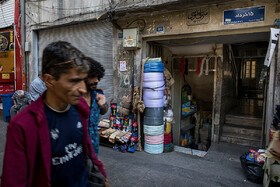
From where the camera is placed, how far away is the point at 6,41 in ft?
30.0

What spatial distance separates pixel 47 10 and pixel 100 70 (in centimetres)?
611

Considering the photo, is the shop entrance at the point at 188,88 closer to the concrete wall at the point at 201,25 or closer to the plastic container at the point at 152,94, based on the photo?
the concrete wall at the point at 201,25

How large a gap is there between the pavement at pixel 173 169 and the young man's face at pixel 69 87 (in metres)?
2.83

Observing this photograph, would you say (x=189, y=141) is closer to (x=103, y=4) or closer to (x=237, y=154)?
(x=237, y=154)

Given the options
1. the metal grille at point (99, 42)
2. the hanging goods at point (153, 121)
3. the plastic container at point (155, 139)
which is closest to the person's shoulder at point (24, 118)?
the hanging goods at point (153, 121)

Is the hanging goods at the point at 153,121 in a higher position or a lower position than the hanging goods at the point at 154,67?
lower

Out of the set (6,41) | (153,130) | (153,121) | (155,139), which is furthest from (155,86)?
(6,41)

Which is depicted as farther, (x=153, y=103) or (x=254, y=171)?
(x=153, y=103)

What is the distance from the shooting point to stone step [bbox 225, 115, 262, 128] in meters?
6.44

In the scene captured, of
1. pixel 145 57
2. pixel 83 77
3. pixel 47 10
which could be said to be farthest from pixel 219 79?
pixel 47 10

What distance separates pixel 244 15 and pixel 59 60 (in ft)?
14.1

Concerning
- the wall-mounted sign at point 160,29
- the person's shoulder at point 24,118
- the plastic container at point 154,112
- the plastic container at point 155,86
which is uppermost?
the wall-mounted sign at point 160,29

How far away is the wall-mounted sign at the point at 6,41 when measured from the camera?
8.95 metres

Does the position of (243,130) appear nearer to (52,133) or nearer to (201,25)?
(201,25)
